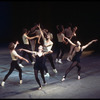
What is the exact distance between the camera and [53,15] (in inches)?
1011

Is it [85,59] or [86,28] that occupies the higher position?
[86,28]

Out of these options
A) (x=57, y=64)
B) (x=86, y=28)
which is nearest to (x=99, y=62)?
(x=57, y=64)

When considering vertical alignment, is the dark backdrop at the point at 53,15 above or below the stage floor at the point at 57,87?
above

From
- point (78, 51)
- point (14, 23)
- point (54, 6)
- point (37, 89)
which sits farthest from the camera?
point (14, 23)

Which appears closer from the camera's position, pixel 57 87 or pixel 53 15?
pixel 57 87

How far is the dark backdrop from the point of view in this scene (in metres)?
23.4

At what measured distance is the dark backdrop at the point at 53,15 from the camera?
23438mm

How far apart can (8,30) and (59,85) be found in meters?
25.8

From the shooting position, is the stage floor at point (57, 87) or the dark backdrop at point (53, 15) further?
the dark backdrop at point (53, 15)

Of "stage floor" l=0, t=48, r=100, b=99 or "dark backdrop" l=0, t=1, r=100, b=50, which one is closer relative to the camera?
"stage floor" l=0, t=48, r=100, b=99

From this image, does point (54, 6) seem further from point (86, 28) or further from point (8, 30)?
→ point (8, 30)

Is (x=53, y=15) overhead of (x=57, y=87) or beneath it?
overhead

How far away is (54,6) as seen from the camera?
25.8m

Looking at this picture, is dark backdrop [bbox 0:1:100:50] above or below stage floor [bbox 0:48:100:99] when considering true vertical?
above
